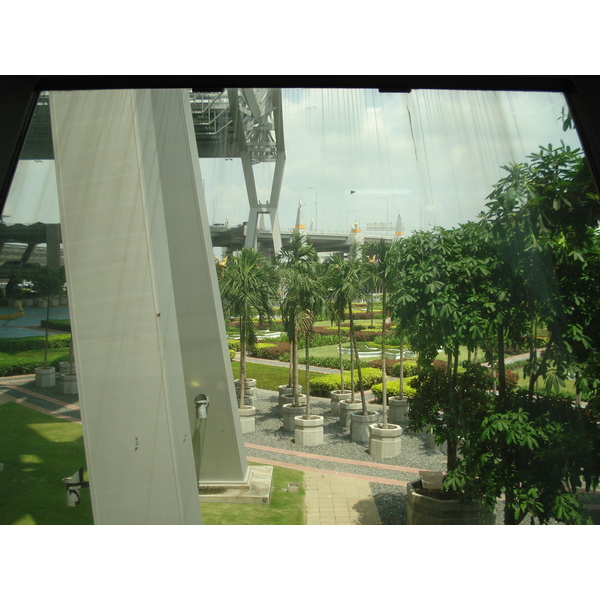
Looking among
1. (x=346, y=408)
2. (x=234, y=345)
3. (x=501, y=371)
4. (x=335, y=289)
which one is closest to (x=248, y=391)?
(x=234, y=345)

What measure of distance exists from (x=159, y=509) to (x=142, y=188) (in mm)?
1365

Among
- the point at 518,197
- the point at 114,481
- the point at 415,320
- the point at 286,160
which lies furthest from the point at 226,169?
the point at 114,481

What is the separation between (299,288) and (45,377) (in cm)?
126

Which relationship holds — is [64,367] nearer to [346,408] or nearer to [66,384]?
[66,384]

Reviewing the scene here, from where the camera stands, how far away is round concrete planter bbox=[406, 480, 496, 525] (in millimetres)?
2287

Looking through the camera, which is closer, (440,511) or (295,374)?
(440,511)

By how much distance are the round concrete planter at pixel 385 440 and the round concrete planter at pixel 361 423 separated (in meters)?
0.02

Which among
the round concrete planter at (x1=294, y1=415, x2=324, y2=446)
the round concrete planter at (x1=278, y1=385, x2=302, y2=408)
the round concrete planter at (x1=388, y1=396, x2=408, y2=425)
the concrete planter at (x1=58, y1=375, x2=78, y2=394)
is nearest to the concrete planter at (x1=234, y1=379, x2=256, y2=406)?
the round concrete planter at (x1=278, y1=385, x2=302, y2=408)

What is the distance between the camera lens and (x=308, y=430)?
259 cm

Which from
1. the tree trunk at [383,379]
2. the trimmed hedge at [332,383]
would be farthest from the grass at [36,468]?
the tree trunk at [383,379]

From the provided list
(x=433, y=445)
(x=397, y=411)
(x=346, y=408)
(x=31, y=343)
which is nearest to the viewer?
(x=31, y=343)

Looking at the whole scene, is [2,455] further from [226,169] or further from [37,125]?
[226,169]

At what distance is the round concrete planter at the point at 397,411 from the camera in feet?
8.05

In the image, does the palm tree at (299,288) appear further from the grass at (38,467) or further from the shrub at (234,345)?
the grass at (38,467)
